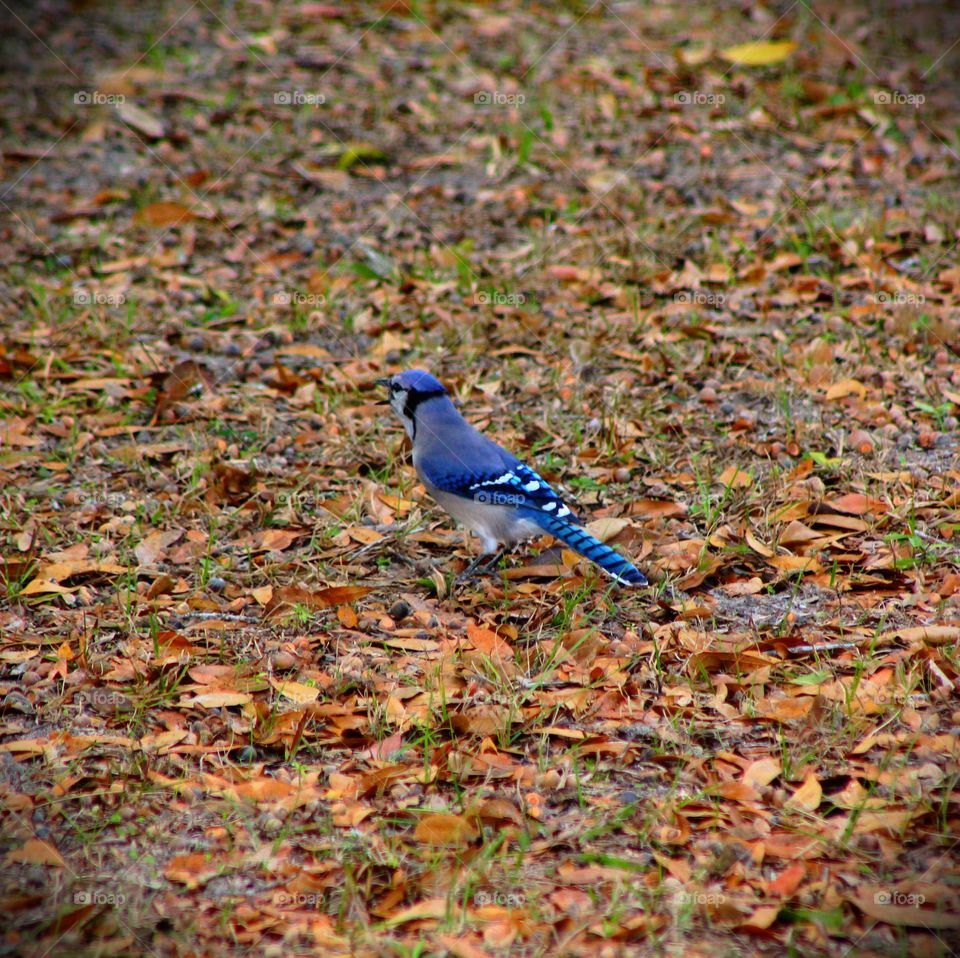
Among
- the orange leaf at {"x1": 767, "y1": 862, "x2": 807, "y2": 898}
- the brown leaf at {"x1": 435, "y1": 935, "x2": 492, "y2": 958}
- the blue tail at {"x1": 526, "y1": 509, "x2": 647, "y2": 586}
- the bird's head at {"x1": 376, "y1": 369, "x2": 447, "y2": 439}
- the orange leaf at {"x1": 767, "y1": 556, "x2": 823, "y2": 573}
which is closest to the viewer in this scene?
the brown leaf at {"x1": 435, "y1": 935, "x2": 492, "y2": 958}

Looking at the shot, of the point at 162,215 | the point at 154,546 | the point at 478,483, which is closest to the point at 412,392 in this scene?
the point at 478,483

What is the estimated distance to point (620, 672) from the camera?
3506 millimetres

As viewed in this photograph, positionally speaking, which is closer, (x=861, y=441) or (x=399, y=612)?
(x=399, y=612)

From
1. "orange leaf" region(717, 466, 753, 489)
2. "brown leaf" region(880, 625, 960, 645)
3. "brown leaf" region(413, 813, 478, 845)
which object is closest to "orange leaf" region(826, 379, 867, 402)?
"orange leaf" region(717, 466, 753, 489)

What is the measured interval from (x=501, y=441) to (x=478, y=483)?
854 millimetres

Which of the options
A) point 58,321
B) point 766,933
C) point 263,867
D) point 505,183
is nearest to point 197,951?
point 263,867

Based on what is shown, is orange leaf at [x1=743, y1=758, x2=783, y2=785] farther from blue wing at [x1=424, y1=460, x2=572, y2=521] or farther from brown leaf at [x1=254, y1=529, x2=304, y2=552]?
brown leaf at [x1=254, y1=529, x2=304, y2=552]

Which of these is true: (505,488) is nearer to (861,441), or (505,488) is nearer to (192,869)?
(861,441)

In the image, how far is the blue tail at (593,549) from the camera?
3.83 meters

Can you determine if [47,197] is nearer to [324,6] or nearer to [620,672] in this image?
[324,6]

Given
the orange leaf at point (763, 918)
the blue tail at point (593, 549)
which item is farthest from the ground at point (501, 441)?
the blue tail at point (593, 549)

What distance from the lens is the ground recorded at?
8.93 ft

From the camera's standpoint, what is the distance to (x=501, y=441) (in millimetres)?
5031

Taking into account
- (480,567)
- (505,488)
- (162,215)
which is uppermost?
(162,215)
